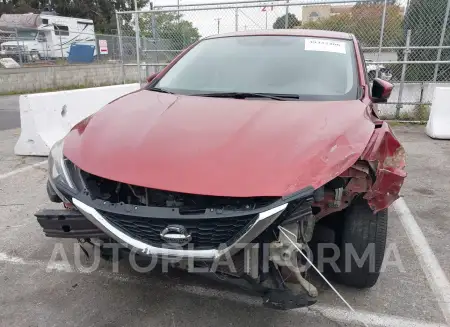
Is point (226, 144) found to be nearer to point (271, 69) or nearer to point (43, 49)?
point (271, 69)

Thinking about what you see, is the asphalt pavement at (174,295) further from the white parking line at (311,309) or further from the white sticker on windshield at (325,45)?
the white sticker on windshield at (325,45)

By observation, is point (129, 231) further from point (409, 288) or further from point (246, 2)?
point (246, 2)

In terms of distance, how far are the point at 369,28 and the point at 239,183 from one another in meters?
7.60

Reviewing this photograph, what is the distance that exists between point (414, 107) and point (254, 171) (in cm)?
732

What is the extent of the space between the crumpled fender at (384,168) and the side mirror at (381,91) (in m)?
1.00

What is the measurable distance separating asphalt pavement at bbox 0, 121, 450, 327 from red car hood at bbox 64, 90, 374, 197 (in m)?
0.69

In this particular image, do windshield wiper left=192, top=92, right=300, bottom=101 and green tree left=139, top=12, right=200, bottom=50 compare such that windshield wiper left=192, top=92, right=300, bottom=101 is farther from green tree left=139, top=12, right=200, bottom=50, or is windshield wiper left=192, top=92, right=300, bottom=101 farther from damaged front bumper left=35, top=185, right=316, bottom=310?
green tree left=139, top=12, right=200, bottom=50

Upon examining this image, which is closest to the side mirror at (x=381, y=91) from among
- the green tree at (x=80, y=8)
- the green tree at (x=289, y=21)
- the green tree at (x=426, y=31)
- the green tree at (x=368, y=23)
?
the green tree at (x=289, y=21)

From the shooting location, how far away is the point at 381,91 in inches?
124

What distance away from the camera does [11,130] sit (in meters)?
7.44

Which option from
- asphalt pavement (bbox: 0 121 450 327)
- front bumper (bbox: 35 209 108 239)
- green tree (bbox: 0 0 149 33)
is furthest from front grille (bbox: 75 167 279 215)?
green tree (bbox: 0 0 149 33)

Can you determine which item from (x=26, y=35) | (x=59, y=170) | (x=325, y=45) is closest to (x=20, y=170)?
(x=59, y=170)

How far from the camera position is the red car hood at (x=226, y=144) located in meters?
1.80

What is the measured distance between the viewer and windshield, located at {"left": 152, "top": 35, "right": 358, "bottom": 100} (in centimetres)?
276
